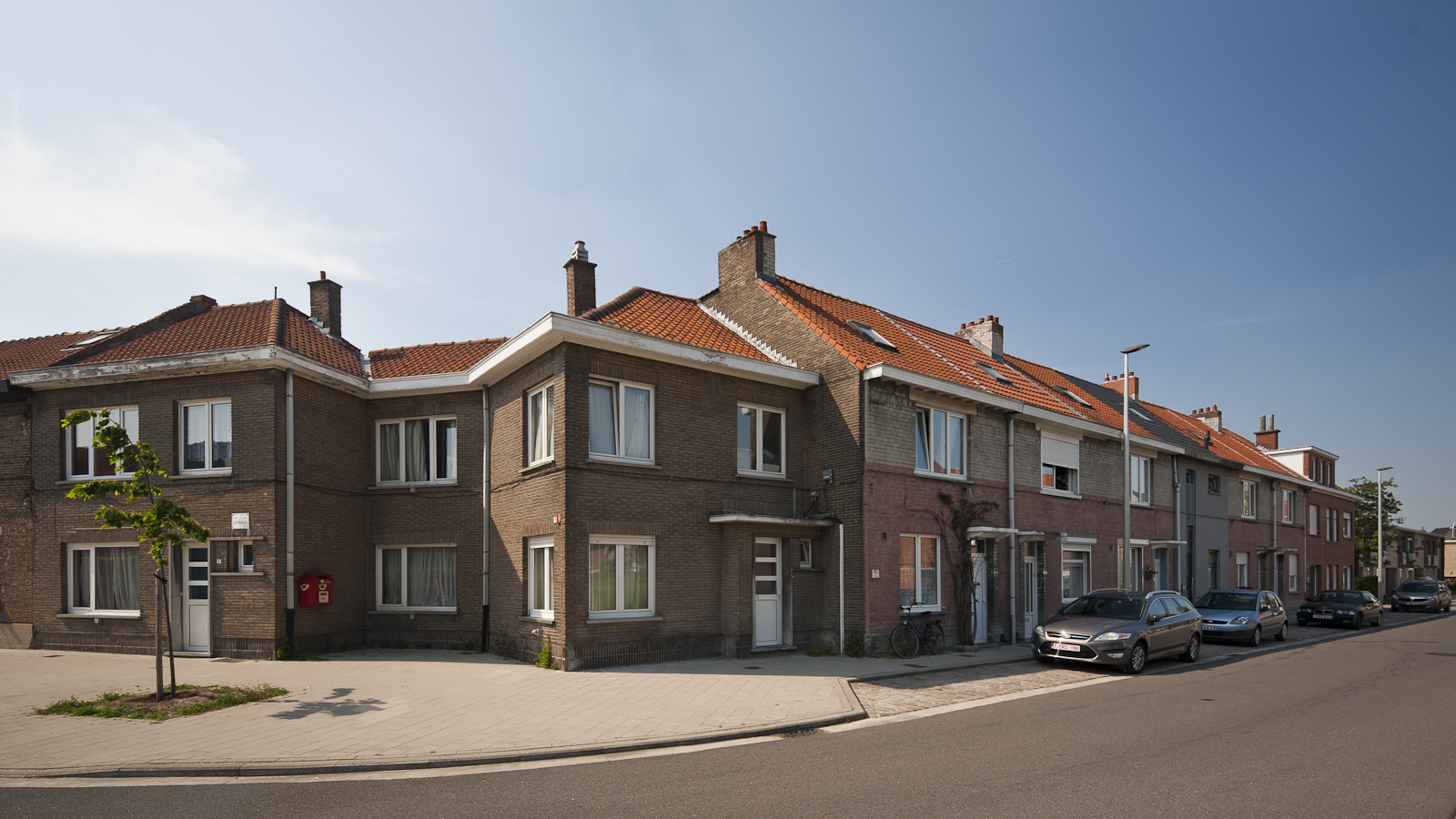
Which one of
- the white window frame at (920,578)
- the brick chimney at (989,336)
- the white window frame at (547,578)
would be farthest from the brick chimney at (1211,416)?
the white window frame at (547,578)

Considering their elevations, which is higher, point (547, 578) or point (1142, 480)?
point (1142, 480)

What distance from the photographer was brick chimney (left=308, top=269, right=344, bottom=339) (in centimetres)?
2044

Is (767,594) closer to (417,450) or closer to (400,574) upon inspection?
(400,574)

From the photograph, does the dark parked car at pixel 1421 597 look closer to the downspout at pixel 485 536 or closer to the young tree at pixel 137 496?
the downspout at pixel 485 536

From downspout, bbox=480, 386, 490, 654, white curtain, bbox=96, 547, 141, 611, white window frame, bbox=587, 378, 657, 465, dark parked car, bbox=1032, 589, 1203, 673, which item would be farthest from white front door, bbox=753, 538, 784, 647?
white curtain, bbox=96, 547, 141, 611

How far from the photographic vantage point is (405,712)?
34.4 ft

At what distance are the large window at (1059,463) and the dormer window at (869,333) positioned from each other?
5.16 m

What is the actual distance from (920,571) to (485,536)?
8854mm

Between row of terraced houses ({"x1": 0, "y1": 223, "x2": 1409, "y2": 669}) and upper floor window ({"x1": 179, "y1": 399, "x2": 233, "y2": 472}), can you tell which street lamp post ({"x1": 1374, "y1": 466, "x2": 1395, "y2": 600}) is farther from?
upper floor window ({"x1": 179, "y1": 399, "x2": 233, "y2": 472})

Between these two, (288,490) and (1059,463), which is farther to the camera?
(1059,463)

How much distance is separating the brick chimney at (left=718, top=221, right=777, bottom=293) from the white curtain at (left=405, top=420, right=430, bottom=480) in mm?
7508

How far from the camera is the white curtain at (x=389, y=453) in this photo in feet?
59.3

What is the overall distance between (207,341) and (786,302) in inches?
461

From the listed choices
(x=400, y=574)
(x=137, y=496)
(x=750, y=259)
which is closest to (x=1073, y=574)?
(x=750, y=259)
